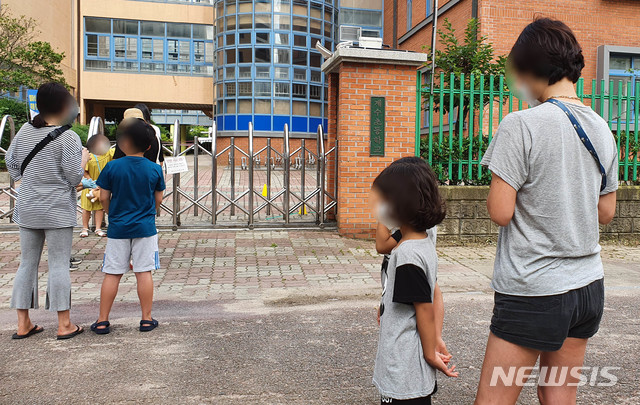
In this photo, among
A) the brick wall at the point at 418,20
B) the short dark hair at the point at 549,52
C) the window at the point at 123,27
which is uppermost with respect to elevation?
the window at the point at 123,27

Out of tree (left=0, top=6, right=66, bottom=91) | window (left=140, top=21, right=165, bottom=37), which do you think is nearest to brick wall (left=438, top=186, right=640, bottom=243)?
tree (left=0, top=6, right=66, bottom=91)

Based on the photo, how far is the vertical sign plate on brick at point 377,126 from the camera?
28.1ft

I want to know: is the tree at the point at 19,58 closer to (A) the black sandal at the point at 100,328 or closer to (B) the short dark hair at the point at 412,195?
(A) the black sandal at the point at 100,328

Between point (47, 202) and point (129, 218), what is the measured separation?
594mm

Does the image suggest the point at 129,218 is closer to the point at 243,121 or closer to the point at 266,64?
the point at 243,121

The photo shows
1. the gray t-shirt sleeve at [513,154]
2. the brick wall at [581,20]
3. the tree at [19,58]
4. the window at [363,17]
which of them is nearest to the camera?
the gray t-shirt sleeve at [513,154]

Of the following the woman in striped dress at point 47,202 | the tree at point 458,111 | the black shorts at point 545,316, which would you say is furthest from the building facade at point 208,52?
the black shorts at point 545,316

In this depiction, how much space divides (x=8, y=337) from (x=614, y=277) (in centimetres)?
618

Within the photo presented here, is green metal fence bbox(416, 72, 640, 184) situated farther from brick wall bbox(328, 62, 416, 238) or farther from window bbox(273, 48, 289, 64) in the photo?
window bbox(273, 48, 289, 64)

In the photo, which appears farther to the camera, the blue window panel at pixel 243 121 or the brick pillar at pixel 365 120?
the blue window panel at pixel 243 121

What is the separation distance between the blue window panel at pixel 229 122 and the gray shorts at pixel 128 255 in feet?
82.2

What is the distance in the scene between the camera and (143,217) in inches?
180

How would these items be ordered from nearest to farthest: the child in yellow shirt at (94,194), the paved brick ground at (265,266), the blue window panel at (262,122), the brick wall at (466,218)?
the paved brick ground at (265,266) < the child in yellow shirt at (94,194) < the brick wall at (466,218) < the blue window panel at (262,122)

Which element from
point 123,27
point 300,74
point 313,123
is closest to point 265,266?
point 313,123
